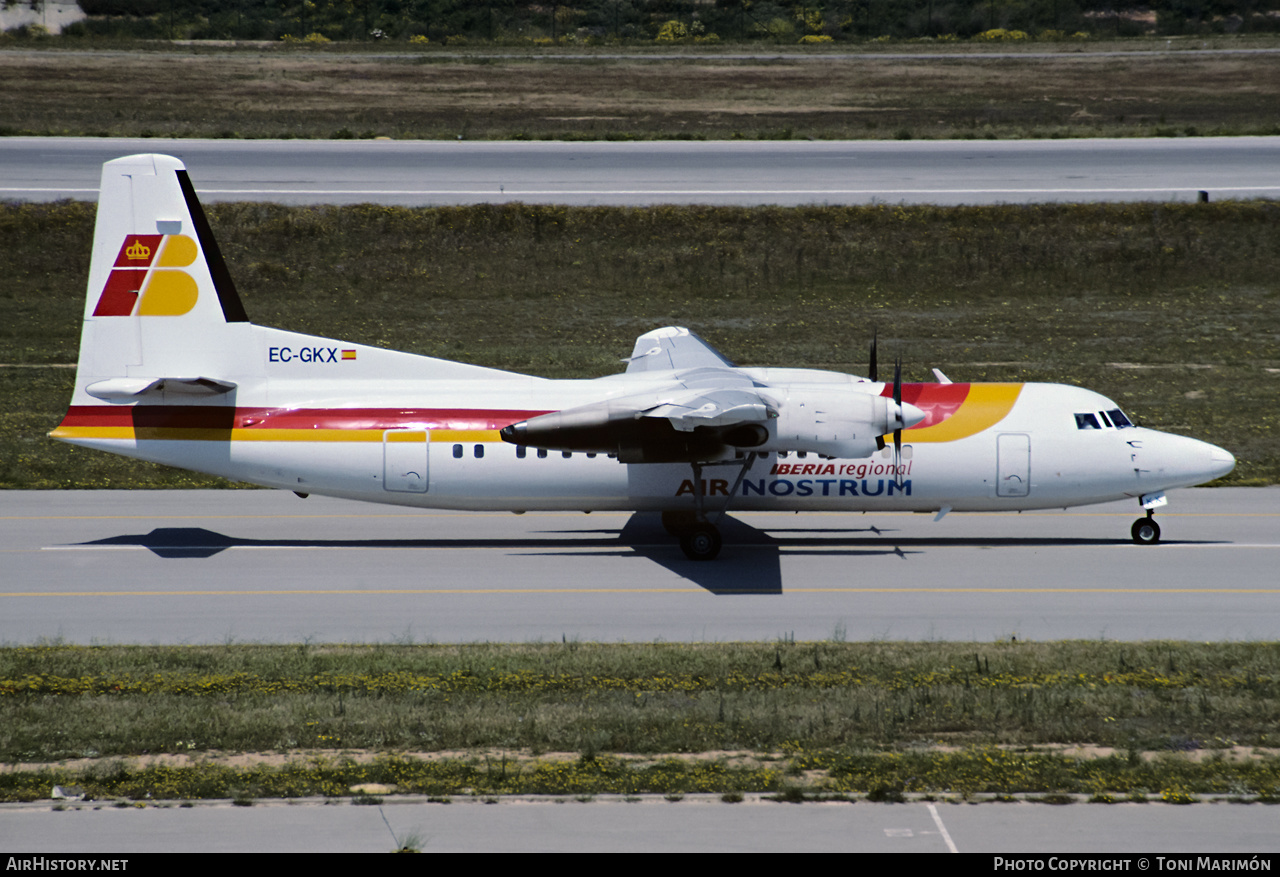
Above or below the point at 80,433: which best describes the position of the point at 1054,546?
below

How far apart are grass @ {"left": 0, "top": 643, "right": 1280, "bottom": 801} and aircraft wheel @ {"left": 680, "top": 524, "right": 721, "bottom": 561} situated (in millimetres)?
4714

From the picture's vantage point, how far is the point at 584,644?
1767 cm

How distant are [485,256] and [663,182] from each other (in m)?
8.97

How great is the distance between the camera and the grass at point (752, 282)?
38594 millimetres

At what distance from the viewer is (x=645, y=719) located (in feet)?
45.2

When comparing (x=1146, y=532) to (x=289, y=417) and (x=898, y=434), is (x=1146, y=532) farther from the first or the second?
(x=289, y=417)

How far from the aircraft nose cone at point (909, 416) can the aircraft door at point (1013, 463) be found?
9.16ft

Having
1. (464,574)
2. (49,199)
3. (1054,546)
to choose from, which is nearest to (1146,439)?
(1054,546)

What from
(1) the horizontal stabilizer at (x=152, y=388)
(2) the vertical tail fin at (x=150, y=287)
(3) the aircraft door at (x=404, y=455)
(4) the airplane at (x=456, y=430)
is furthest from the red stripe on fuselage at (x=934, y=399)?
(2) the vertical tail fin at (x=150, y=287)

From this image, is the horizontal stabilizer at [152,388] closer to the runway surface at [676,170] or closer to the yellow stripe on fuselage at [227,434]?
the yellow stripe on fuselage at [227,434]
